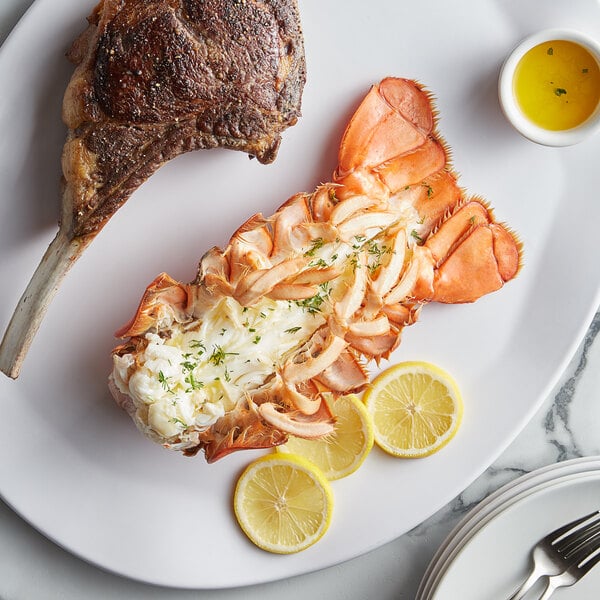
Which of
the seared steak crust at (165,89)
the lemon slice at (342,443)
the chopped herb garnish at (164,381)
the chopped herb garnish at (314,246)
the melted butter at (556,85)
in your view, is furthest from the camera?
the lemon slice at (342,443)

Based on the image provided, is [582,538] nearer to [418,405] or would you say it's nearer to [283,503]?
[418,405]

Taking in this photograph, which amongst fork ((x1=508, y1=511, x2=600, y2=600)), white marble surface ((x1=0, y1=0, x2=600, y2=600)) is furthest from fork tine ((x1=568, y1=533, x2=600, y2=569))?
white marble surface ((x1=0, y1=0, x2=600, y2=600))

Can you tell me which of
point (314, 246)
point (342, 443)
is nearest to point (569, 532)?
point (342, 443)

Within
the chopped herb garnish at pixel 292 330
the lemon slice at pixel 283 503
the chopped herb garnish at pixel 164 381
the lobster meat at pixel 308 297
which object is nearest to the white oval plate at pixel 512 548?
the lemon slice at pixel 283 503

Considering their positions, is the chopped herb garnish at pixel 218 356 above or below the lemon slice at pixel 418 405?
above

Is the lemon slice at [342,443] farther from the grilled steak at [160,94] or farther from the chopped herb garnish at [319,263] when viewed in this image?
the grilled steak at [160,94]

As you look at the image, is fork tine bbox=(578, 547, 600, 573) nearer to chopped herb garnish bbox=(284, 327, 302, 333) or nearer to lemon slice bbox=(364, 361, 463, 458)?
lemon slice bbox=(364, 361, 463, 458)
